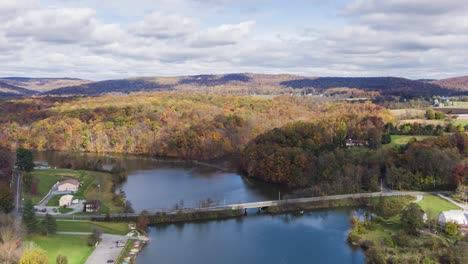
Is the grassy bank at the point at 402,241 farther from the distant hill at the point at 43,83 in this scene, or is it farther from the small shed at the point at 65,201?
the distant hill at the point at 43,83

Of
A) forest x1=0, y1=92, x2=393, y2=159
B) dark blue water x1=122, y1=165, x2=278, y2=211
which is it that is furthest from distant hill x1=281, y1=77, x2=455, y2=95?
dark blue water x1=122, y1=165, x2=278, y2=211

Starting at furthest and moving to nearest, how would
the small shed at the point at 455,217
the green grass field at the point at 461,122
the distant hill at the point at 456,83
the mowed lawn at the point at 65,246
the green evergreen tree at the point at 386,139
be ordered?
the distant hill at the point at 456,83
the green grass field at the point at 461,122
the green evergreen tree at the point at 386,139
the small shed at the point at 455,217
the mowed lawn at the point at 65,246

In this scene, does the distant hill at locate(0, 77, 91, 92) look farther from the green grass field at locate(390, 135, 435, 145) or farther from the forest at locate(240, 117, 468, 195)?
the green grass field at locate(390, 135, 435, 145)

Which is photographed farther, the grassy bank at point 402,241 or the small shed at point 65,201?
the small shed at point 65,201

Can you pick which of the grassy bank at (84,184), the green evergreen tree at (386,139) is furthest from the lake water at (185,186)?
the green evergreen tree at (386,139)

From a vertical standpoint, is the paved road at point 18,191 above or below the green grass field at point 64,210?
above

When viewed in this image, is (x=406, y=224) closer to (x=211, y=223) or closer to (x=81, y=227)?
(x=211, y=223)

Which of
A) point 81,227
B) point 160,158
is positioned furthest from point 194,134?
point 81,227
